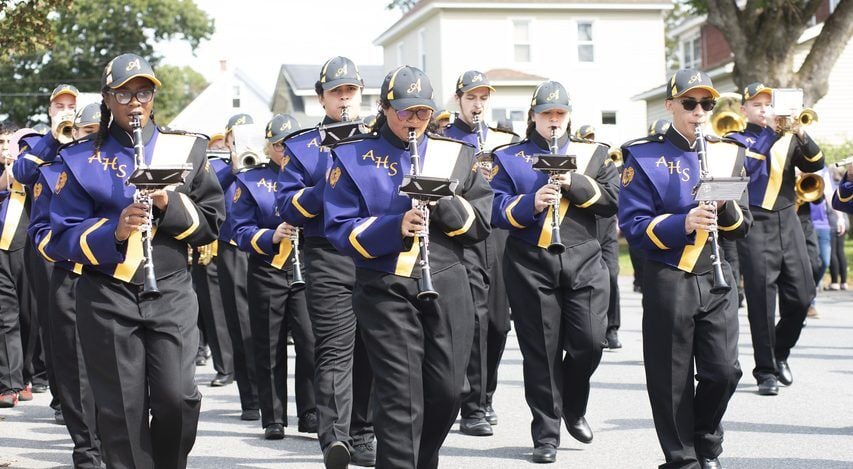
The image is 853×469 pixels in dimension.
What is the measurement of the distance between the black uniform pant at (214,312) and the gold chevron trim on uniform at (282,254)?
292cm

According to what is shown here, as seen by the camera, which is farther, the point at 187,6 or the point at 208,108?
the point at 208,108

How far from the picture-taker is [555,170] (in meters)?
8.02

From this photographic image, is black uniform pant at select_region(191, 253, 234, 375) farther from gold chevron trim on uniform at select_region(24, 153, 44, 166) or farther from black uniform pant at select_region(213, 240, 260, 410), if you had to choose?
gold chevron trim on uniform at select_region(24, 153, 44, 166)

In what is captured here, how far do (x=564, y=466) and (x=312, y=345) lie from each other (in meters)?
2.09

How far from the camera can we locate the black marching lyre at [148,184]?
5.71m

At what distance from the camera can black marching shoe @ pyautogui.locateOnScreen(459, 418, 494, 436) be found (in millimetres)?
9180

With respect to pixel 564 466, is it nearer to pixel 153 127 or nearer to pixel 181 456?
pixel 181 456

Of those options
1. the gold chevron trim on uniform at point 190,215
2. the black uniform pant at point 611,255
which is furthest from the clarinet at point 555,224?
the black uniform pant at point 611,255

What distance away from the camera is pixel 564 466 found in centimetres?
808

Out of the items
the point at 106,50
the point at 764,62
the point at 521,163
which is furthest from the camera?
the point at 106,50

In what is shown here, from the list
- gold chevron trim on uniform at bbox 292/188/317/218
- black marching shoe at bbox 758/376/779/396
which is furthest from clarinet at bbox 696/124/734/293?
black marching shoe at bbox 758/376/779/396

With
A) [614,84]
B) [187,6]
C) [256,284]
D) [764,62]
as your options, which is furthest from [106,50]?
[256,284]

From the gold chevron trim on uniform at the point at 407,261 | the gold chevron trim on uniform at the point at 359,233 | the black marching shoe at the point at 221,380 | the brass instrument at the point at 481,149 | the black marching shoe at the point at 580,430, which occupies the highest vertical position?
the brass instrument at the point at 481,149

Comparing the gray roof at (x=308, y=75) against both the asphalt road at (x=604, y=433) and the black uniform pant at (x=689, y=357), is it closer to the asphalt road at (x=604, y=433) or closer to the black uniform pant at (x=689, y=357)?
the asphalt road at (x=604, y=433)
